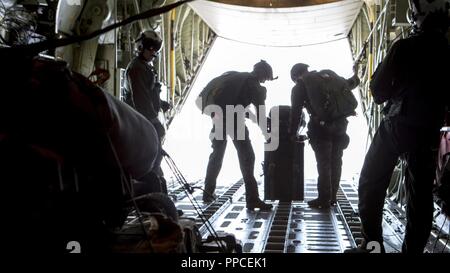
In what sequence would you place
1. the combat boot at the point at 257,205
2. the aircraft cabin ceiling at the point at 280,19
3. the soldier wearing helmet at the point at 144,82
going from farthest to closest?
the aircraft cabin ceiling at the point at 280,19
the combat boot at the point at 257,205
the soldier wearing helmet at the point at 144,82

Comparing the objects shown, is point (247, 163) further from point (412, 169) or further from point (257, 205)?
point (412, 169)

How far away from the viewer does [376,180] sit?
320cm

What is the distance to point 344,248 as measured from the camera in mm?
3693

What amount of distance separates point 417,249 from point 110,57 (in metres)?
4.44

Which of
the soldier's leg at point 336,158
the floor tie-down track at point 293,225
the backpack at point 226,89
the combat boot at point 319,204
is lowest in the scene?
the combat boot at point 319,204

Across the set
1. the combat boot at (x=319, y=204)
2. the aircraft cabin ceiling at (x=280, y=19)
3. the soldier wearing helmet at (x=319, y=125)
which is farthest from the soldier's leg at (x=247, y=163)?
the aircraft cabin ceiling at (x=280, y=19)

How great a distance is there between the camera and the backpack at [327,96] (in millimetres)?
5617

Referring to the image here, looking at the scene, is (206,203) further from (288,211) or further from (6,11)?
(6,11)

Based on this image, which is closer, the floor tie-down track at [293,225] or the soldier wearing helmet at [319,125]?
the floor tie-down track at [293,225]

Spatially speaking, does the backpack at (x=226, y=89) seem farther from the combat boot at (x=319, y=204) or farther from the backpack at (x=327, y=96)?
the combat boot at (x=319, y=204)

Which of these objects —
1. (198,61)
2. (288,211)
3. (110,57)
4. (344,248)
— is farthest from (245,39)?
(344,248)

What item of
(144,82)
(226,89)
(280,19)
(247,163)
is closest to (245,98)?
(226,89)

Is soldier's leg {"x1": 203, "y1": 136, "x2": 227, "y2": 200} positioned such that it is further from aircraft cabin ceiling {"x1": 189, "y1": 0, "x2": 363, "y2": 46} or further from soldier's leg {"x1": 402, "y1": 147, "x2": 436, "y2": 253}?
aircraft cabin ceiling {"x1": 189, "y1": 0, "x2": 363, "y2": 46}

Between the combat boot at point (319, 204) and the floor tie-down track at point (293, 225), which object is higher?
the floor tie-down track at point (293, 225)
